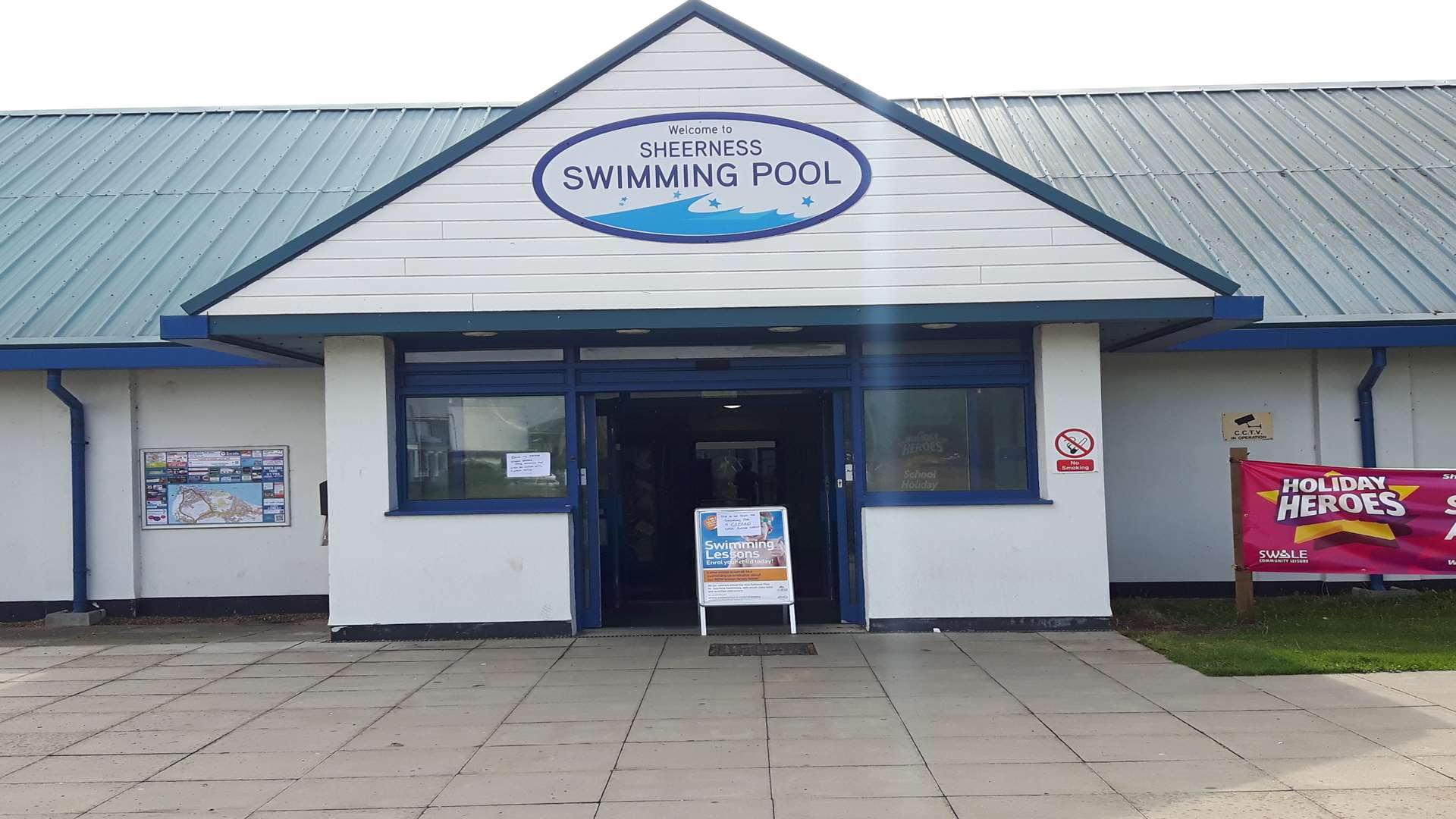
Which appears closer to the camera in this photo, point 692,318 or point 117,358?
point 692,318

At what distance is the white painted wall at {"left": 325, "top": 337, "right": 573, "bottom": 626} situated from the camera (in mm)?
10750

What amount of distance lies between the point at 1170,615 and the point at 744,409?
19.1 ft

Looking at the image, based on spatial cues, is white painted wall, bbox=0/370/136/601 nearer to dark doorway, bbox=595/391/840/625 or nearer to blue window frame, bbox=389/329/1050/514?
blue window frame, bbox=389/329/1050/514

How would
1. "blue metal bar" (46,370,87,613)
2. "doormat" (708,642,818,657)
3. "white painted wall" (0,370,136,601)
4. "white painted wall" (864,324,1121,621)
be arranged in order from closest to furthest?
"doormat" (708,642,818,657) < "white painted wall" (864,324,1121,621) < "blue metal bar" (46,370,87,613) < "white painted wall" (0,370,136,601)

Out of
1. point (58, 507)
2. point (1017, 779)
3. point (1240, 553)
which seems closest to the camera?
point (1017, 779)

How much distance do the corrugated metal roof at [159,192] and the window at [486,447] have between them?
355 cm

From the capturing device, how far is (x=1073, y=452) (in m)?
10.7

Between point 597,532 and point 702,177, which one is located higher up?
point 702,177

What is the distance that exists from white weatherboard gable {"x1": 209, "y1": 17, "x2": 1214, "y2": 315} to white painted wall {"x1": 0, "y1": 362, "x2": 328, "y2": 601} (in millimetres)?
3134

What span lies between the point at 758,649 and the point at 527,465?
289cm

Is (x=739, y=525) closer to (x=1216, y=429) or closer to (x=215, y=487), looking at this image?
(x=1216, y=429)

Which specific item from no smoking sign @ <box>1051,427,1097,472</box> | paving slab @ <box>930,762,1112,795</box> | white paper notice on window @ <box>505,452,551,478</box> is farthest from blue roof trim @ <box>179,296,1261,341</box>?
paving slab @ <box>930,762,1112,795</box>

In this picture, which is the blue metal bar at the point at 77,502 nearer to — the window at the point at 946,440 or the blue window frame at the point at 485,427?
the blue window frame at the point at 485,427

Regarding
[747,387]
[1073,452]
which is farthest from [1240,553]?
[747,387]
